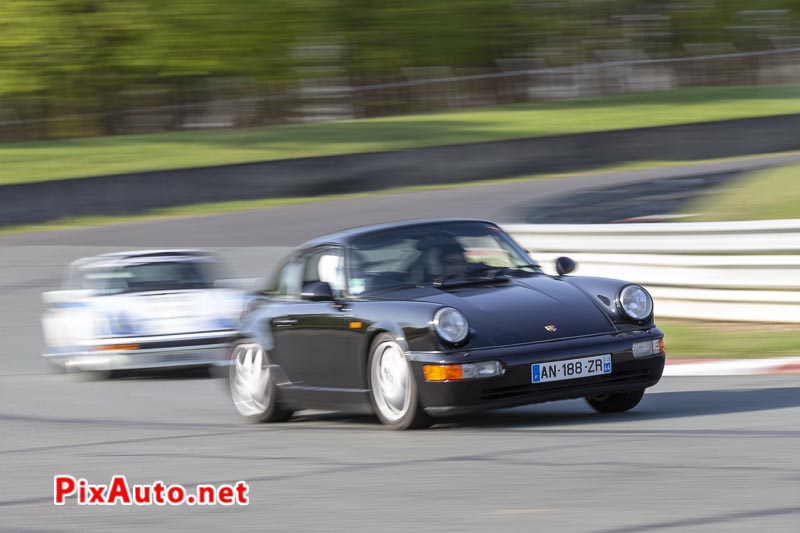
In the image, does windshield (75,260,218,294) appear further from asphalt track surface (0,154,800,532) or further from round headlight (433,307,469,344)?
Result: round headlight (433,307,469,344)

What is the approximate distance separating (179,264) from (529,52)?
121ft

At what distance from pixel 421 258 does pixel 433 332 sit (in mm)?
971

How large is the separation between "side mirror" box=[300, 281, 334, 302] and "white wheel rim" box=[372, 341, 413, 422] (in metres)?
0.56

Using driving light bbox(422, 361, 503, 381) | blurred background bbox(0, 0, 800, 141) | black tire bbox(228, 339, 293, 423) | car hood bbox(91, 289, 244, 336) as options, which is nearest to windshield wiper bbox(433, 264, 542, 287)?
driving light bbox(422, 361, 503, 381)

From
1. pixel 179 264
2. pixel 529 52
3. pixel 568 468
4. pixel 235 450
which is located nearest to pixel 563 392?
pixel 568 468

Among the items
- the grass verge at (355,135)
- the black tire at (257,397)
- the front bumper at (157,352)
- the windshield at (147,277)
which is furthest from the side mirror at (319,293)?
the grass verge at (355,135)

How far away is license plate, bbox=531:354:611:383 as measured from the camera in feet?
23.1

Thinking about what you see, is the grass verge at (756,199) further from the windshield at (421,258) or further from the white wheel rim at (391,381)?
the white wheel rim at (391,381)

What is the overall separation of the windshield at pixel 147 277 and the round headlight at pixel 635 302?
20.6ft

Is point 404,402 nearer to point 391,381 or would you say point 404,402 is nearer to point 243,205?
point 391,381

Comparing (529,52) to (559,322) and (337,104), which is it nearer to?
(337,104)

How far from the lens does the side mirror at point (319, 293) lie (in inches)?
307

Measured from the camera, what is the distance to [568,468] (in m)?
5.81

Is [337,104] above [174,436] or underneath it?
above
